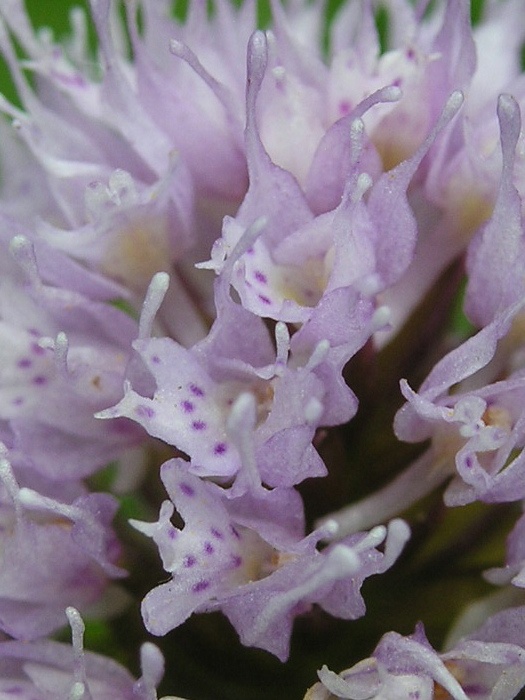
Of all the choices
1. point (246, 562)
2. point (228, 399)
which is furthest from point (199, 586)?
point (228, 399)

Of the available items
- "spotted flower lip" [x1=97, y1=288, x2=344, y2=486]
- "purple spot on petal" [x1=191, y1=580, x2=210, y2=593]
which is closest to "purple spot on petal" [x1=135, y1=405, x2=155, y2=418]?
"spotted flower lip" [x1=97, y1=288, x2=344, y2=486]

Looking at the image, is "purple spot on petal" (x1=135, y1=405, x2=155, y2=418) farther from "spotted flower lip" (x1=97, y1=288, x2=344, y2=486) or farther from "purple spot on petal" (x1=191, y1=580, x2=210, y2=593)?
"purple spot on petal" (x1=191, y1=580, x2=210, y2=593)

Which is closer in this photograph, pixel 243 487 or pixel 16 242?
pixel 243 487

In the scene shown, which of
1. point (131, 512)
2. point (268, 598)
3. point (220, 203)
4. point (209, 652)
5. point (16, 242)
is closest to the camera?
point (268, 598)

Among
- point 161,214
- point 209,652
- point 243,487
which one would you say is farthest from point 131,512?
point 243,487

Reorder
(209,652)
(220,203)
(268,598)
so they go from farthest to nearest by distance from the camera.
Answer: (220,203)
(209,652)
(268,598)

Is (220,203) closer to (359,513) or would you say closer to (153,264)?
(153,264)

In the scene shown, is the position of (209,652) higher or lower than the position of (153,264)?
lower
